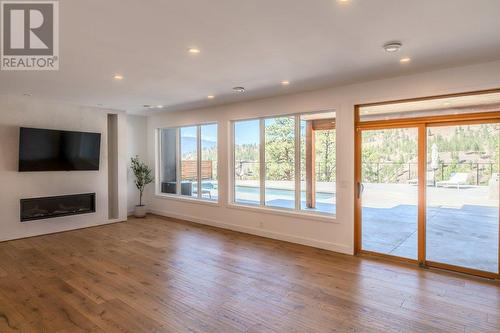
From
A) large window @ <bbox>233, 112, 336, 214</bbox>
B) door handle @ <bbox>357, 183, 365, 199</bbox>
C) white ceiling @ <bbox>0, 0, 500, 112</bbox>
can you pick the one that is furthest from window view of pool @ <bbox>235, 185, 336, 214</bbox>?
white ceiling @ <bbox>0, 0, 500, 112</bbox>

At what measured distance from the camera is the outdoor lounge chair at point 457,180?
13.6 feet

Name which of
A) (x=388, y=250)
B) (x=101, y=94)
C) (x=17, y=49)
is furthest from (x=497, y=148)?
(x=101, y=94)

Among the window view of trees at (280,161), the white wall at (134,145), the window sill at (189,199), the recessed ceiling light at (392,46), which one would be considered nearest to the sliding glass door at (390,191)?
the window view of trees at (280,161)

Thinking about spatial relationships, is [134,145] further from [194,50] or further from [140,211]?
[194,50]

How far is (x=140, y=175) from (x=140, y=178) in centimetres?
8

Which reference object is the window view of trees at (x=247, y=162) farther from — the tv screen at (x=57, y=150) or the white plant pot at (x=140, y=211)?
the tv screen at (x=57, y=150)

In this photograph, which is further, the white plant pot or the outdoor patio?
the white plant pot

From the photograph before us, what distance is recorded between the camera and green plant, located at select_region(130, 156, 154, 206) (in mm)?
8016

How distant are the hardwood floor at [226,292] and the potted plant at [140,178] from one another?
2.64 meters

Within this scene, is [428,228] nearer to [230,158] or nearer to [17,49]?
[230,158]

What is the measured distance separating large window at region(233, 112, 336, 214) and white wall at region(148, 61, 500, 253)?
23 centimetres

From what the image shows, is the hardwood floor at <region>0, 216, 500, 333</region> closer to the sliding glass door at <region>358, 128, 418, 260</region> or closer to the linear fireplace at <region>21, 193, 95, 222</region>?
the sliding glass door at <region>358, 128, 418, 260</region>

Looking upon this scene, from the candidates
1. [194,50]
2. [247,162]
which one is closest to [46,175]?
[247,162]

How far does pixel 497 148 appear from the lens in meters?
3.88
